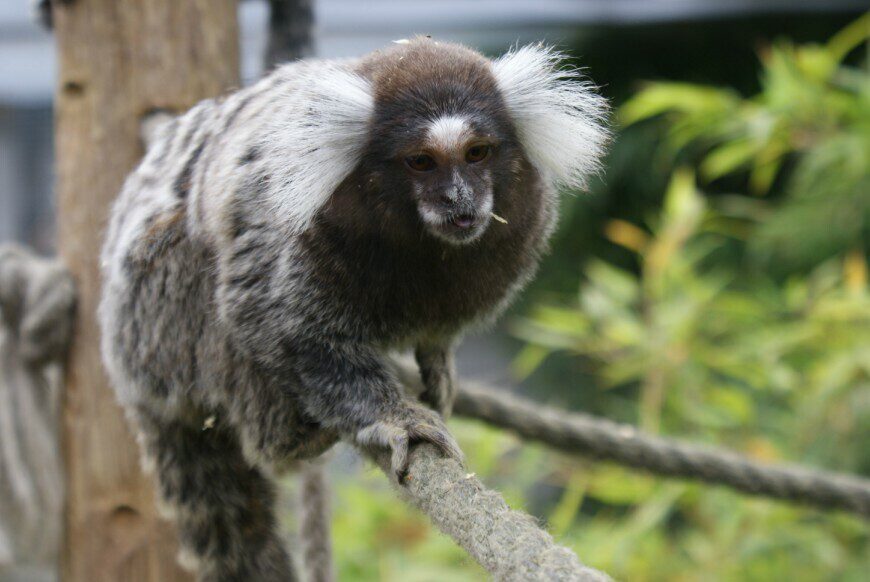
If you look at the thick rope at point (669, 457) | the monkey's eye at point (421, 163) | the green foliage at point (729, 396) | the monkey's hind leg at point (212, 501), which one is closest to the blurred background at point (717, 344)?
the green foliage at point (729, 396)

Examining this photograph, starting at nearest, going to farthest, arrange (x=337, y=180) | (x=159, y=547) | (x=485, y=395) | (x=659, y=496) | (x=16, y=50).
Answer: (x=337, y=180), (x=159, y=547), (x=485, y=395), (x=659, y=496), (x=16, y=50)

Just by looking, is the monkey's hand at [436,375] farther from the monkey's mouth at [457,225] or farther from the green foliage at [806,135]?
the green foliage at [806,135]

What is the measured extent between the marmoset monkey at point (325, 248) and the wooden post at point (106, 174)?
17cm

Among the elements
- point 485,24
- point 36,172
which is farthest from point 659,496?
point 36,172

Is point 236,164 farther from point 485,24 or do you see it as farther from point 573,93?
point 485,24

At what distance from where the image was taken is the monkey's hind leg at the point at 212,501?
1.73 meters

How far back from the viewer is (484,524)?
1012 mm

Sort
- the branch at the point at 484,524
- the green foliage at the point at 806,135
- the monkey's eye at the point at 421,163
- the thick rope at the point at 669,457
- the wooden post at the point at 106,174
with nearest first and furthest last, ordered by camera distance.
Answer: the branch at the point at 484,524 < the monkey's eye at the point at 421,163 < the wooden post at the point at 106,174 < the thick rope at the point at 669,457 < the green foliage at the point at 806,135

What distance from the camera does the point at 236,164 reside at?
1491mm

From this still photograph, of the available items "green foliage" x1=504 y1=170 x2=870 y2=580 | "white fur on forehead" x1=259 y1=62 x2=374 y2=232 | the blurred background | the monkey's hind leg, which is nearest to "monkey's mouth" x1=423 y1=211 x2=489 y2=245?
"white fur on forehead" x1=259 y1=62 x2=374 y2=232

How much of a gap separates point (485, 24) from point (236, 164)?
2822mm

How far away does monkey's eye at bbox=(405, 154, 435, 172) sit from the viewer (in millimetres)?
1359

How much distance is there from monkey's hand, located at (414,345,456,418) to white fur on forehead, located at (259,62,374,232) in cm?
37

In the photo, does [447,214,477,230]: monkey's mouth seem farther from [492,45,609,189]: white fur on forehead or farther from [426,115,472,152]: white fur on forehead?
[492,45,609,189]: white fur on forehead
